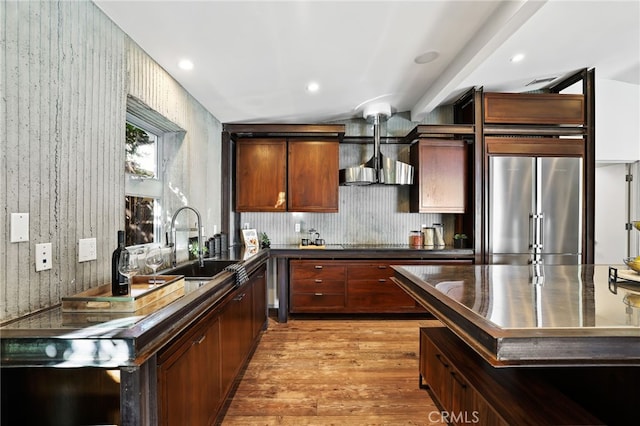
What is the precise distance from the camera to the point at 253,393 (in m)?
2.27

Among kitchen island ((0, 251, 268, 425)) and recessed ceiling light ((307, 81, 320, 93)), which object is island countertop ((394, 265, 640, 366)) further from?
recessed ceiling light ((307, 81, 320, 93))

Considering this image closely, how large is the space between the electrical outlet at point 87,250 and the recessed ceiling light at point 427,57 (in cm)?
278

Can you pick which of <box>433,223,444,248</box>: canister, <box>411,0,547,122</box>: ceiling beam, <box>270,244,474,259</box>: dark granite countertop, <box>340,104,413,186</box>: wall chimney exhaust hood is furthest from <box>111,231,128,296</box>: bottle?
<box>433,223,444,248</box>: canister

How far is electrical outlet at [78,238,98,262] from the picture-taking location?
151 centimetres

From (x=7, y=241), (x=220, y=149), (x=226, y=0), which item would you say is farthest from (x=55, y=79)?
(x=220, y=149)

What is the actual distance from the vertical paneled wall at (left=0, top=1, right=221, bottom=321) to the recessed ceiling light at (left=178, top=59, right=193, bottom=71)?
0.28 metres

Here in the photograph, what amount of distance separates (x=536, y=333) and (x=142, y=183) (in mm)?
2596

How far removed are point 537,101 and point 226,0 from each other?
3720mm

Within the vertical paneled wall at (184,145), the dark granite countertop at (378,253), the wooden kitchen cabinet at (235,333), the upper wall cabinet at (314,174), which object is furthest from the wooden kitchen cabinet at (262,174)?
the wooden kitchen cabinet at (235,333)

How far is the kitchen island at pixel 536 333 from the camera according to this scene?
0.97 metres

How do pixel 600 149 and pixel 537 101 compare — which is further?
pixel 600 149

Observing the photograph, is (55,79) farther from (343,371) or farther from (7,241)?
(343,371)

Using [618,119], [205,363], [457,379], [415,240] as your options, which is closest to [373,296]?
[415,240]

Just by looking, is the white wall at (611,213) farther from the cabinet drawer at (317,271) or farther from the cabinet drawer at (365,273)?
the cabinet drawer at (317,271)
